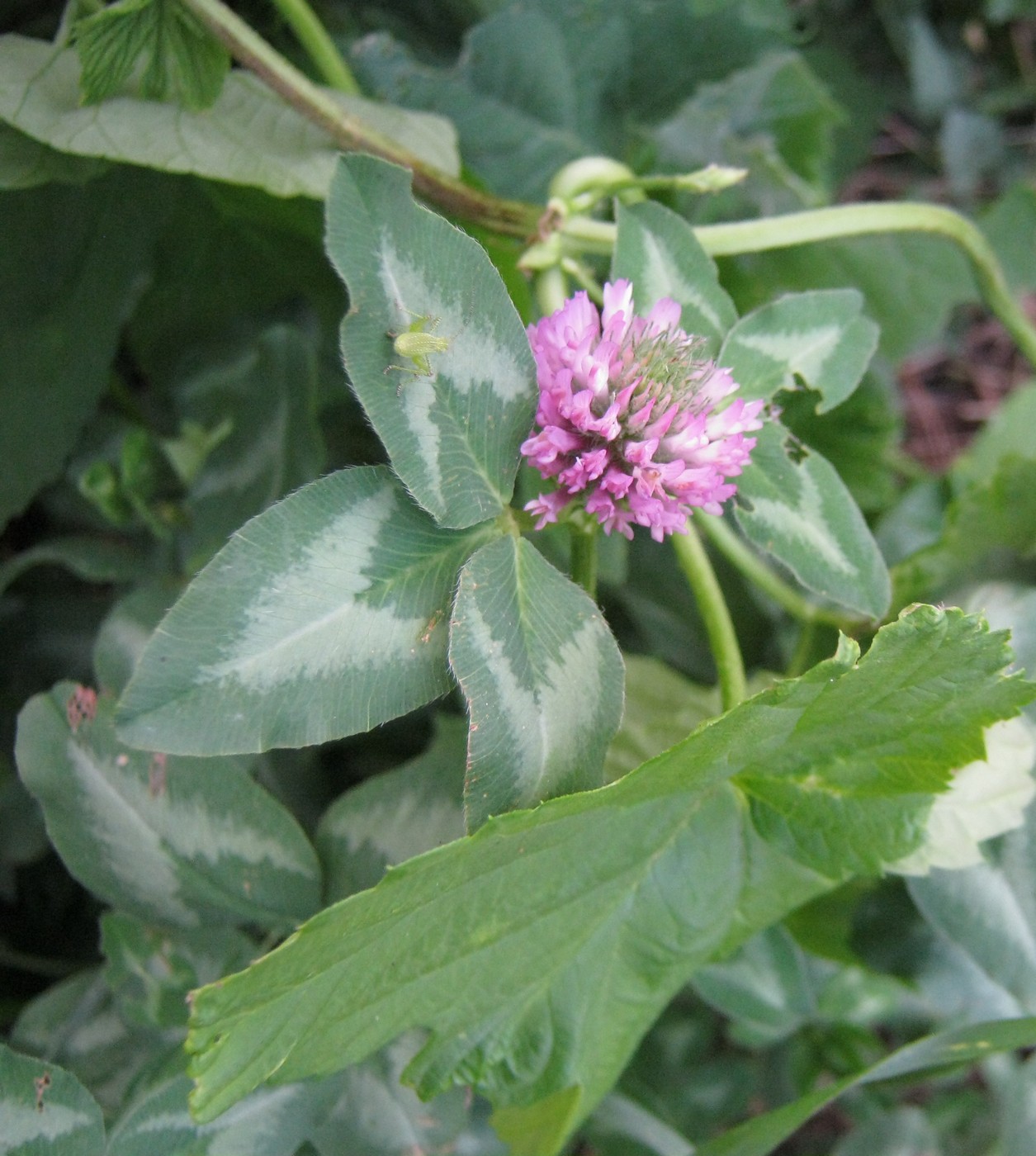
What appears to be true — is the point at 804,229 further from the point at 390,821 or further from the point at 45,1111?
the point at 45,1111

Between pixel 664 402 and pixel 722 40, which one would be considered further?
pixel 722 40

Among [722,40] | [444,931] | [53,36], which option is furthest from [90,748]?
[722,40]

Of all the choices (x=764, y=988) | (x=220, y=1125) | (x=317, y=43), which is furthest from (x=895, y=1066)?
(x=317, y=43)

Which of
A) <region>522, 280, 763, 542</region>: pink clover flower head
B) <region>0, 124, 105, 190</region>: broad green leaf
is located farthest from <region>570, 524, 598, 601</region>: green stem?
<region>0, 124, 105, 190</region>: broad green leaf

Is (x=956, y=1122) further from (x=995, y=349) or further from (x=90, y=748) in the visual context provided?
(x=995, y=349)

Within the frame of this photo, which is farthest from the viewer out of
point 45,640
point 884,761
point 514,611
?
point 45,640

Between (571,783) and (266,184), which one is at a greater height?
(266,184)

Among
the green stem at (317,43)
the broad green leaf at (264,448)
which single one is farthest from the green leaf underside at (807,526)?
the green stem at (317,43)

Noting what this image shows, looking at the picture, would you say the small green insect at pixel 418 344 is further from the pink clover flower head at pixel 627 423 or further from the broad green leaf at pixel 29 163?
the broad green leaf at pixel 29 163
